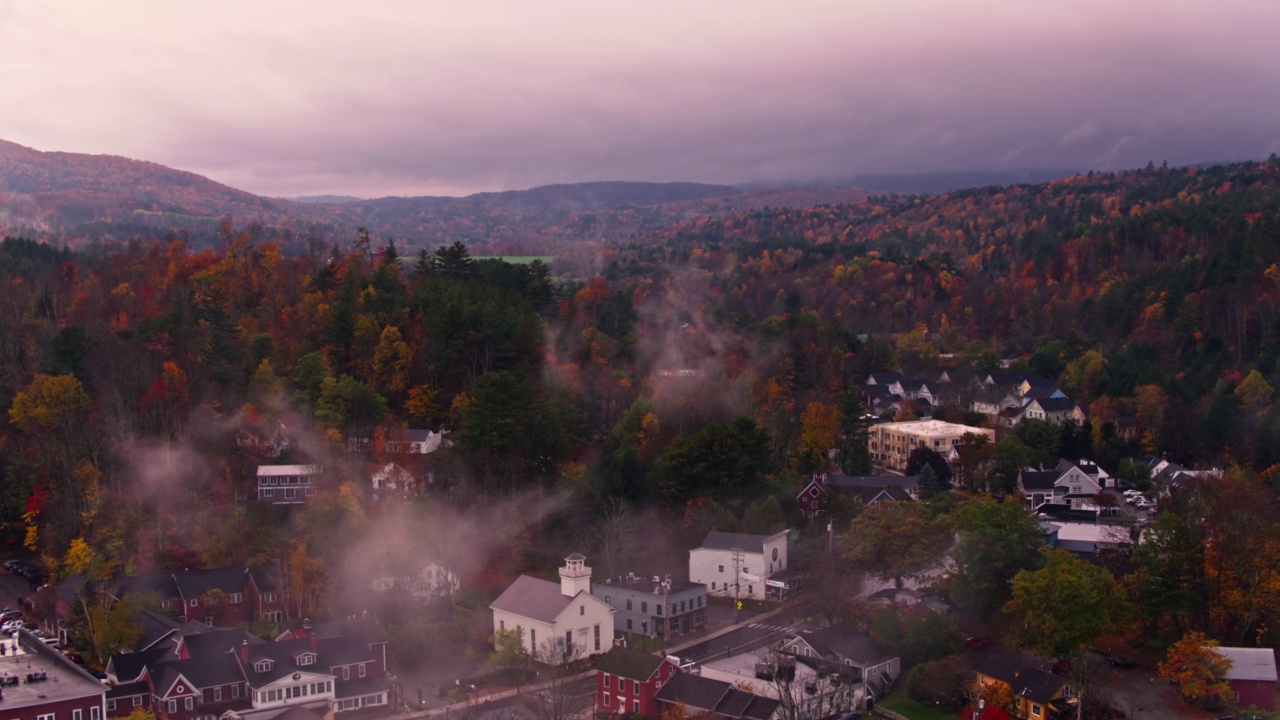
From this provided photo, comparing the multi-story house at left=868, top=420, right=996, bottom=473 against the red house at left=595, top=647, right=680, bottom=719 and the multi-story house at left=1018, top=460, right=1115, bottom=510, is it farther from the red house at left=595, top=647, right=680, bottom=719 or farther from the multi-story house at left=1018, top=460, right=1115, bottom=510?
the red house at left=595, top=647, right=680, bottom=719

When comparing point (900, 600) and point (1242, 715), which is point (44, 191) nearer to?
point (900, 600)

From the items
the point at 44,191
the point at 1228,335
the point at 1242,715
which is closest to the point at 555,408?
the point at 1242,715

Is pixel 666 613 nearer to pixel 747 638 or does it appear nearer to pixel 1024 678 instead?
pixel 747 638

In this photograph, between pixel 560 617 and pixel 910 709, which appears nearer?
pixel 910 709

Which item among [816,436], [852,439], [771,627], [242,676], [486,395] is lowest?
[771,627]

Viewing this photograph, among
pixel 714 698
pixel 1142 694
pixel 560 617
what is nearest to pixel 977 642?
pixel 1142 694

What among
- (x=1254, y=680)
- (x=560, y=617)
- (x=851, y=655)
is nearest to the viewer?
(x=1254, y=680)

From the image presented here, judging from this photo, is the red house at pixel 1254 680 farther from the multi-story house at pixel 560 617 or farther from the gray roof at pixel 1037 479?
the gray roof at pixel 1037 479
